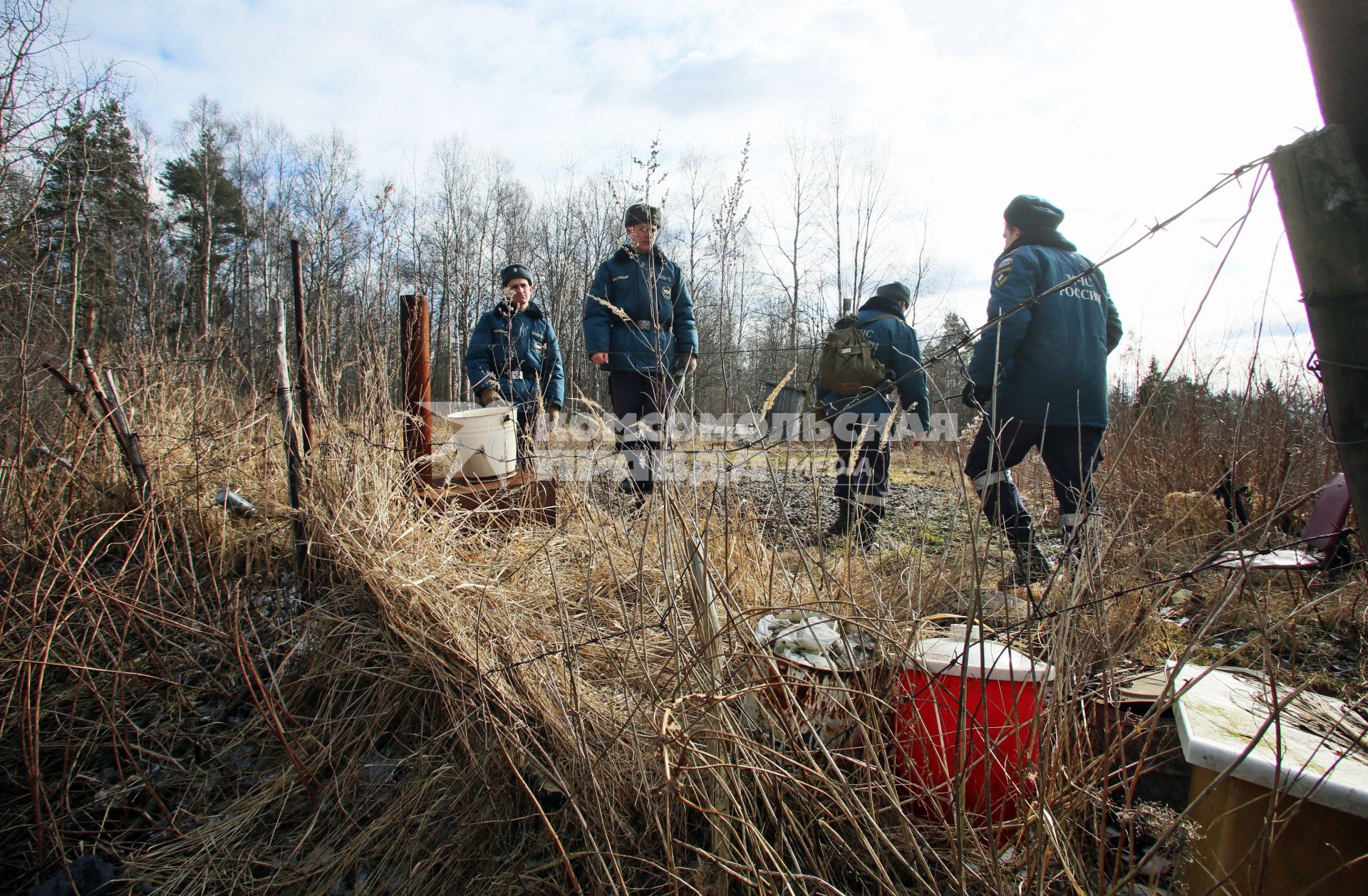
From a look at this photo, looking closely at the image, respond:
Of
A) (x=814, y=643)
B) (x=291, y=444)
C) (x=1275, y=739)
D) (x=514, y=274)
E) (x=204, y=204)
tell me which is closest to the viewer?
(x=1275, y=739)

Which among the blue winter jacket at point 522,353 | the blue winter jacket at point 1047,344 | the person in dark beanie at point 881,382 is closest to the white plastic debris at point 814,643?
the blue winter jacket at point 1047,344

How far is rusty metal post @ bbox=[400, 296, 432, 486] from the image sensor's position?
2936 mm

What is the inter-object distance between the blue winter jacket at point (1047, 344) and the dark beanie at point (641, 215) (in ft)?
5.44

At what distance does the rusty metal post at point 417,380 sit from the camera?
2936 millimetres

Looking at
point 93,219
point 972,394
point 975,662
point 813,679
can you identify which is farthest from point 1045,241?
point 93,219

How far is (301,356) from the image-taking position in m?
2.57

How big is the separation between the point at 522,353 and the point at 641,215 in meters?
2.01

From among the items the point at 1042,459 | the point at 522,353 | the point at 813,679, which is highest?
the point at 522,353

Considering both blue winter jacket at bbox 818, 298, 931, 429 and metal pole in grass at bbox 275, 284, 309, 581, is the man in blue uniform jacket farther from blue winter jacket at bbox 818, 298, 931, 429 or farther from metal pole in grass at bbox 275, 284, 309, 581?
blue winter jacket at bbox 818, 298, 931, 429

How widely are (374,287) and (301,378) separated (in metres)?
1.14

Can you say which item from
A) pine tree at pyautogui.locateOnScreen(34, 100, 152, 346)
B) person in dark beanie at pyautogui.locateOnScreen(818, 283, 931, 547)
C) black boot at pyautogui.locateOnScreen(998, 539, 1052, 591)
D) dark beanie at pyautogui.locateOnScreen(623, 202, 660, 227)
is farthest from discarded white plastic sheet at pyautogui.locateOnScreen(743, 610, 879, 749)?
pine tree at pyautogui.locateOnScreen(34, 100, 152, 346)

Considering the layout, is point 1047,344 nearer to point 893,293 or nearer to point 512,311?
point 893,293

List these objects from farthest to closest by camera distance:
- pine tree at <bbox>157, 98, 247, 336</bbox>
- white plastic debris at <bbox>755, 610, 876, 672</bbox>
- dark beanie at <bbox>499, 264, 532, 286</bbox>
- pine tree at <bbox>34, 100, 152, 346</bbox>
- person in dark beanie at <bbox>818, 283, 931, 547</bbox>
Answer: pine tree at <bbox>157, 98, 247, 336</bbox>, pine tree at <bbox>34, 100, 152, 346</bbox>, dark beanie at <bbox>499, 264, 532, 286</bbox>, person in dark beanie at <bbox>818, 283, 931, 547</bbox>, white plastic debris at <bbox>755, 610, 876, 672</bbox>

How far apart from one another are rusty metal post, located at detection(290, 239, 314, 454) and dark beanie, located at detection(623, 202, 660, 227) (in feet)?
4.58
